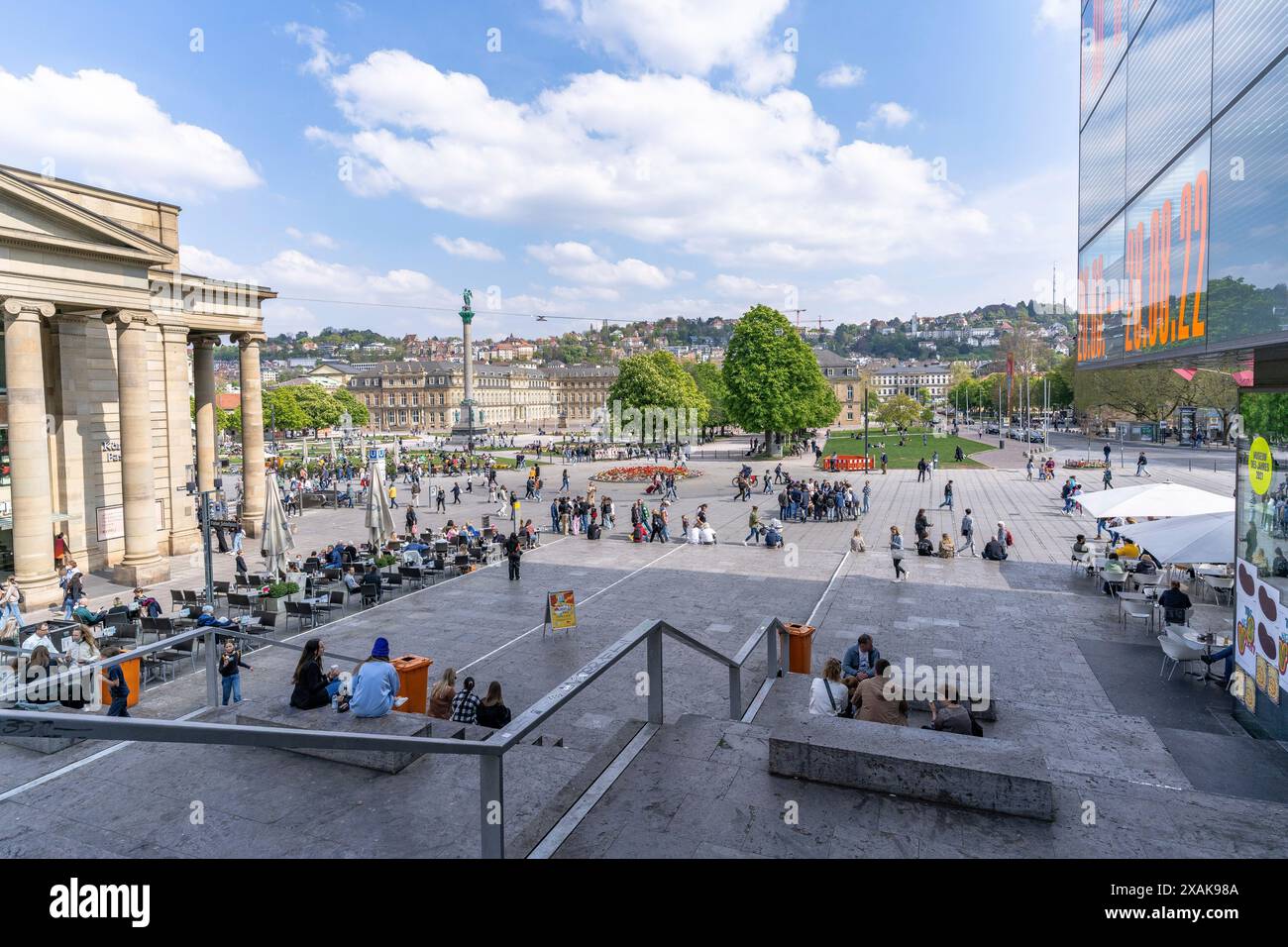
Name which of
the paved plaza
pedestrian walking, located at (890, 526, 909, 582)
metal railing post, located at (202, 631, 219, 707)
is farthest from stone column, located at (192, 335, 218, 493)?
pedestrian walking, located at (890, 526, 909, 582)

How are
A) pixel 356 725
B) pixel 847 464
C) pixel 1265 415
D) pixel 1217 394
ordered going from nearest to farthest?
pixel 356 725
pixel 1265 415
pixel 847 464
pixel 1217 394

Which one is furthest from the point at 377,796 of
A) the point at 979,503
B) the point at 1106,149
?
the point at 979,503

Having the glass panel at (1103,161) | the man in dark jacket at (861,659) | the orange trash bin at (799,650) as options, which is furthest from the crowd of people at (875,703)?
the glass panel at (1103,161)

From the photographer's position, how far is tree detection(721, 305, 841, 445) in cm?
6284

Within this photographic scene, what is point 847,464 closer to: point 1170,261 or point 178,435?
point 178,435

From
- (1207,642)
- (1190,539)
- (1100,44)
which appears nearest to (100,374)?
Answer: (1100,44)

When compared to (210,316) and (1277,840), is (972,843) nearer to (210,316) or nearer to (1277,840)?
(1277,840)

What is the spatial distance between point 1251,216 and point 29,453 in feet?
75.8

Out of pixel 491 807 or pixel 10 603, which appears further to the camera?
pixel 10 603

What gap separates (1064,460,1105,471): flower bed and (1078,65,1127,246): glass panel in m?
38.6

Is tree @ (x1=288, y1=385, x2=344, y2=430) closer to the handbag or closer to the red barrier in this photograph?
the red barrier

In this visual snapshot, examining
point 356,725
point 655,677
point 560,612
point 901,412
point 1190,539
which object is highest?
point 901,412

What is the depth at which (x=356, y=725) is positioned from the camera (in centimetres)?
640
